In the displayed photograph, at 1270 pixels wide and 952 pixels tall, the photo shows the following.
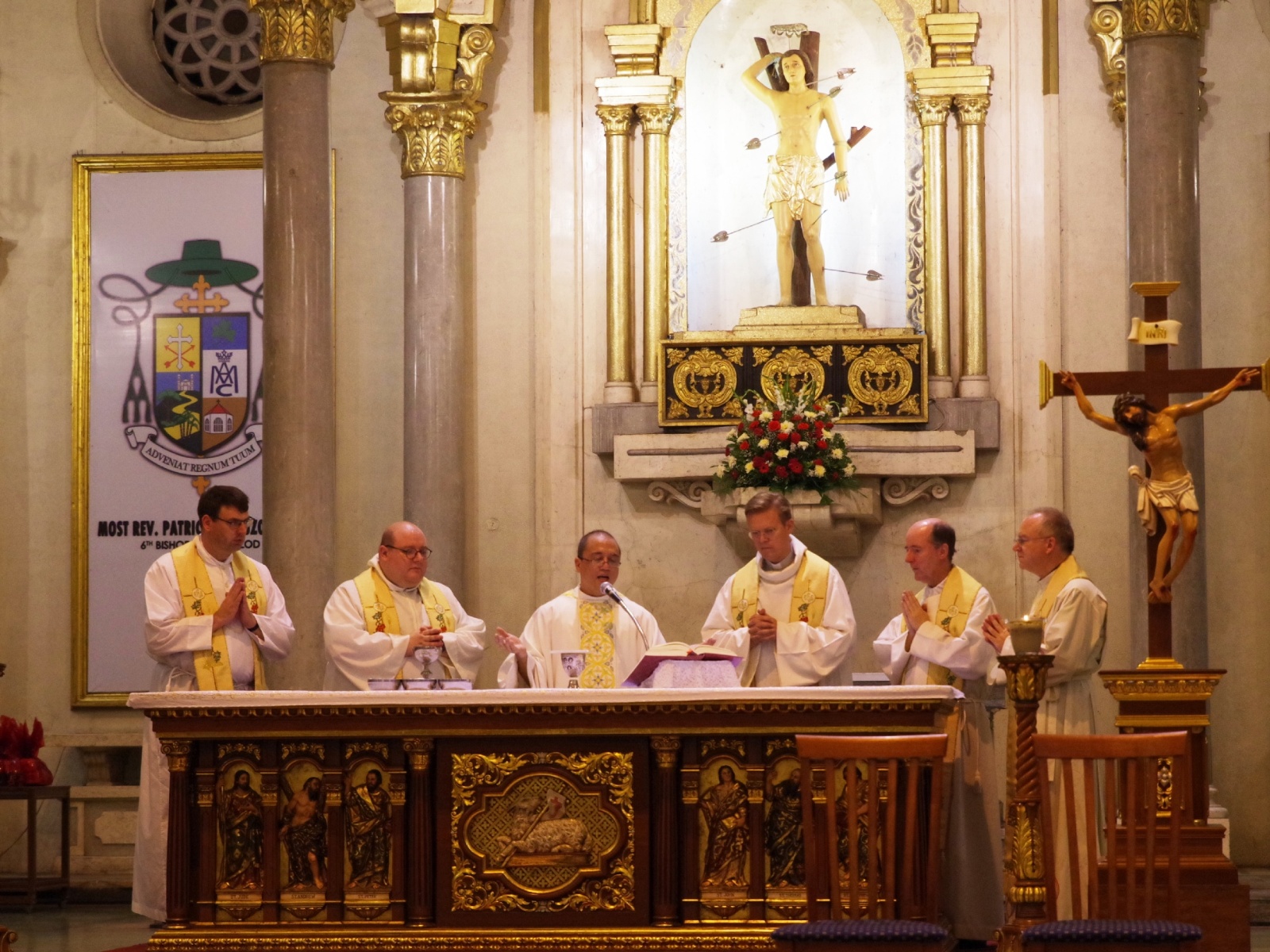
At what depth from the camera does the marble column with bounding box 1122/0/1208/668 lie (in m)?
9.91

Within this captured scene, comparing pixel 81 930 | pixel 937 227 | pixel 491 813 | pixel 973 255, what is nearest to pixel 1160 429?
pixel 491 813

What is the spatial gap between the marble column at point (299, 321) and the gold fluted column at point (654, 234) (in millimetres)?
1754

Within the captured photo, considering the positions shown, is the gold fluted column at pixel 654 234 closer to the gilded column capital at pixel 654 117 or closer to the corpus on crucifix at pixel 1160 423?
the gilded column capital at pixel 654 117

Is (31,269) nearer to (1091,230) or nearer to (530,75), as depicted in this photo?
(530,75)

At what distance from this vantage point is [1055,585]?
26.4 ft

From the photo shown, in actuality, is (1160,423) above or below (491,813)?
above

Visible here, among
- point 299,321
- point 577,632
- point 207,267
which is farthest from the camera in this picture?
point 207,267

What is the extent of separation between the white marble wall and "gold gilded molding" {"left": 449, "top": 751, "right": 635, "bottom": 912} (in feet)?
11.1

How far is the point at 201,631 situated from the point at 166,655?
236 mm

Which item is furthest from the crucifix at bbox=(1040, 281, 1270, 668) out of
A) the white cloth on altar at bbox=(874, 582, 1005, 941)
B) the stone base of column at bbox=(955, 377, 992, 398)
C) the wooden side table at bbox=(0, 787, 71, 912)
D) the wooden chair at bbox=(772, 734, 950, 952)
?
the wooden side table at bbox=(0, 787, 71, 912)

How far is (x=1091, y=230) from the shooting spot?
10867 millimetres

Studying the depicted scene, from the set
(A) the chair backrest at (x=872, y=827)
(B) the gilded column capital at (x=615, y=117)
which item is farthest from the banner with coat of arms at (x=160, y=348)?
(A) the chair backrest at (x=872, y=827)

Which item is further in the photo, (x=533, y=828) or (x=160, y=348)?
(x=160, y=348)

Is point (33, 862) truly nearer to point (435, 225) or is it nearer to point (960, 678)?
point (435, 225)
